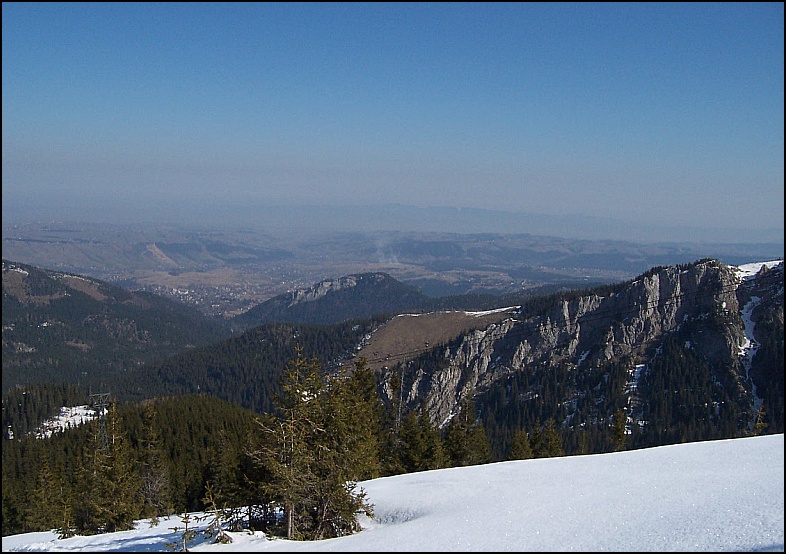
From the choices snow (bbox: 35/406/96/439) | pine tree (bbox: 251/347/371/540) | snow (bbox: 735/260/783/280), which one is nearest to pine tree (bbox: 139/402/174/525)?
pine tree (bbox: 251/347/371/540)

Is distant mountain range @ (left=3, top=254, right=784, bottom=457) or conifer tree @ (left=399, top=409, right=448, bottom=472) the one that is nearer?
conifer tree @ (left=399, top=409, right=448, bottom=472)

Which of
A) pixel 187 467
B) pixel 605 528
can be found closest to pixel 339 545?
pixel 605 528

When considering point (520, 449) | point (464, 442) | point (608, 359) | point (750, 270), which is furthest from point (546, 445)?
point (750, 270)

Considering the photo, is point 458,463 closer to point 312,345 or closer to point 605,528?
point 605,528

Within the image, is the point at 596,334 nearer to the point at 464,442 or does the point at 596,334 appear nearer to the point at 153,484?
the point at 464,442

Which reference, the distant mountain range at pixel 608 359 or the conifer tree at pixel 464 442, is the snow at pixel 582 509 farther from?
the distant mountain range at pixel 608 359

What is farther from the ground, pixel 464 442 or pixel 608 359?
pixel 464 442

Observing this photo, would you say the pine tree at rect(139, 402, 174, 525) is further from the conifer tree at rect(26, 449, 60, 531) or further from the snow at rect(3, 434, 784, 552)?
the snow at rect(3, 434, 784, 552)

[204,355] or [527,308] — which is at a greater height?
[527,308]
